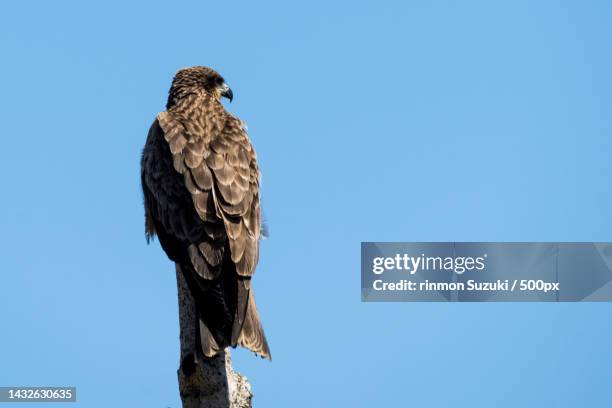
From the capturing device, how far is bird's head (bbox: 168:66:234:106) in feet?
38.9

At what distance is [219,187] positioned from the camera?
32.2ft

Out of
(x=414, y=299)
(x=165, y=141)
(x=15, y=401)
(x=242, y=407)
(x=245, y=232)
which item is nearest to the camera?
(x=242, y=407)

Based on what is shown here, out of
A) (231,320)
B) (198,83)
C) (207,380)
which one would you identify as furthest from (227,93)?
(207,380)

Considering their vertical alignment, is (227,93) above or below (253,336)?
above

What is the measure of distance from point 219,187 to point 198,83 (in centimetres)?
237

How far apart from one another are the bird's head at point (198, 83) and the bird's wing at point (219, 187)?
1.15 metres

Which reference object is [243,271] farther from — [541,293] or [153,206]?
[541,293]

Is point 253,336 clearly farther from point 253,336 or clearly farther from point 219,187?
point 219,187

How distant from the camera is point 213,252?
948 cm

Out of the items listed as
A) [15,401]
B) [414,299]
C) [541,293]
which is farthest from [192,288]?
[541,293]

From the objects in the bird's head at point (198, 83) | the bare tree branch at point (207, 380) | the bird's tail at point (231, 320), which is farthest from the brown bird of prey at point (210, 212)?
the bird's head at point (198, 83)

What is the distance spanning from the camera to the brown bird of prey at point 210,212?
30.5ft

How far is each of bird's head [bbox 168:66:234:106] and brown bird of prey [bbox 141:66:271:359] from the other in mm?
822

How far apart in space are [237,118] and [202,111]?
34 cm
